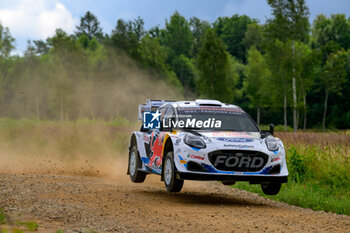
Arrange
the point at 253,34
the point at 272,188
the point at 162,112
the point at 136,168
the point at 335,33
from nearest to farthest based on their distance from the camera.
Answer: the point at 272,188 → the point at 162,112 → the point at 136,168 → the point at 335,33 → the point at 253,34

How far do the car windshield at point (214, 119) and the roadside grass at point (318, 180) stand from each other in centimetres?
201

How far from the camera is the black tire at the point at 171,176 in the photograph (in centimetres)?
1101

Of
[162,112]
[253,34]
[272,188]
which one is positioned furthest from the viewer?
[253,34]

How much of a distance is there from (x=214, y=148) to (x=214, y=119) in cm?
174

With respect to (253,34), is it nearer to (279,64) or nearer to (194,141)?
(279,64)

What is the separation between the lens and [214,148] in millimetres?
10477

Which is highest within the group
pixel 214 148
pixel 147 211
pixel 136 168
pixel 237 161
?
pixel 214 148

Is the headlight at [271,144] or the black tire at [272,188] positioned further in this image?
the black tire at [272,188]

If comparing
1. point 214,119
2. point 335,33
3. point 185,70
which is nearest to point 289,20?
point 335,33

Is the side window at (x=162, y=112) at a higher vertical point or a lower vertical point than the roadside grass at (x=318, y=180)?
higher

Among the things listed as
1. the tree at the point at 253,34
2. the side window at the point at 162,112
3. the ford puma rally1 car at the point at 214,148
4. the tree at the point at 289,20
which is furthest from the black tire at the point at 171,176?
the tree at the point at 253,34

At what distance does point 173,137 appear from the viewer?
36.9 feet

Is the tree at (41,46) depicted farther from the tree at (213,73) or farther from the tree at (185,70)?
the tree at (213,73)

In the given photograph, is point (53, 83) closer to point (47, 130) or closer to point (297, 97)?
point (297, 97)
